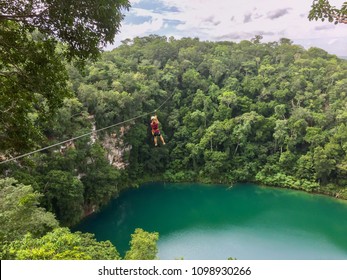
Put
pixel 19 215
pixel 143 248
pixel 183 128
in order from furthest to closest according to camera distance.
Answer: pixel 183 128
pixel 143 248
pixel 19 215

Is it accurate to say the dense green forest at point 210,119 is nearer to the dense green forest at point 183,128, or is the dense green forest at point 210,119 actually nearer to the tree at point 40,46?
the dense green forest at point 183,128

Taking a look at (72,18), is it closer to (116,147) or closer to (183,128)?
(116,147)

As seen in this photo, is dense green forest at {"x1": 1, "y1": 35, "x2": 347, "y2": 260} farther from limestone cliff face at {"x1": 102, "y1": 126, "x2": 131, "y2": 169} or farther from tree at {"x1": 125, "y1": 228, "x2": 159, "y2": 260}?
tree at {"x1": 125, "y1": 228, "x2": 159, "y2": 260}

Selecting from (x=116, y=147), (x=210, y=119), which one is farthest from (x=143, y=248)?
(x=210, y=119)

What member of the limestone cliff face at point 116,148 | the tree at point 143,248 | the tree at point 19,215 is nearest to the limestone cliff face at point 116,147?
the limestone cliff face at point 116,148

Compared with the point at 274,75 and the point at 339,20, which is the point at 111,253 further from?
the point at 274,75

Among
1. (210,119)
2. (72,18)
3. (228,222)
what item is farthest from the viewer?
(210,119)
